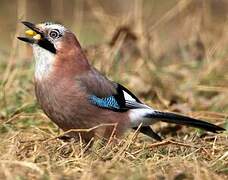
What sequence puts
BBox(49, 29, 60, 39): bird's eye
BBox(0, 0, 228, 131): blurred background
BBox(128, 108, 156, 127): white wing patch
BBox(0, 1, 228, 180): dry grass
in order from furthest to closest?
1. BBox(0, 0, 228, 131): blurred background
2. BBox(128, 108, 156, 127): white wing patch
3. BBox(49, 29, 60, 39): bird's eye
4. BBox(0, 1, 228, 180): dry grass

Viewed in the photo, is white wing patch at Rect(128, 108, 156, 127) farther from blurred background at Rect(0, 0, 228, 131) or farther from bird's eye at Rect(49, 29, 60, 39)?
blurred background at Rect(0, 0, 228, 131)

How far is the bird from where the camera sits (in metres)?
5.66

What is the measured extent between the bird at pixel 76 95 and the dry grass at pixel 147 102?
0.48 feet

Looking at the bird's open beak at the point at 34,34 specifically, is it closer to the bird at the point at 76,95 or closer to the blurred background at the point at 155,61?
the bird at the point at 76,95

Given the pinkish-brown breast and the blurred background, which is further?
the blurred background

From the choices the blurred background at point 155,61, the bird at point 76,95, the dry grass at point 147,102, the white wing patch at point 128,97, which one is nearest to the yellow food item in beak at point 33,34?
the bird at point 76,95

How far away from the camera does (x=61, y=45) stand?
19.4 ft

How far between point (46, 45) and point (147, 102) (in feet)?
6.38

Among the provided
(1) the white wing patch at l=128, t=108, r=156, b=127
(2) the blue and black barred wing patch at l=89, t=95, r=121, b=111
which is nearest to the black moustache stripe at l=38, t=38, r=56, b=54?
(2) the blue and black barred wing patch at l=89, t=95, r=121, b=111

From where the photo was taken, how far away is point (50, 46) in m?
5.88

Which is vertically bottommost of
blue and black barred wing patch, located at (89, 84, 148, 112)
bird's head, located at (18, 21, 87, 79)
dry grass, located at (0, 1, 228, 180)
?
dry grass, located at (0, 1, 228, 180)

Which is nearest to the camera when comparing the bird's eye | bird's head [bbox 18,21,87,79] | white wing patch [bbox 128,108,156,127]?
bird's head [bbox 18,21,87,79]

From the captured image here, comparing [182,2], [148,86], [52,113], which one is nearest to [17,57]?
[148,86]

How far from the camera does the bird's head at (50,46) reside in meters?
5.78
